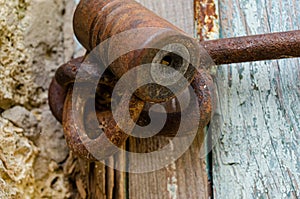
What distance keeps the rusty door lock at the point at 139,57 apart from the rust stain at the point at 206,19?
0.31 feet

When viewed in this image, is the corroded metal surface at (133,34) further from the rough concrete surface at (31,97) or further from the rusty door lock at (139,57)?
the rough concrete surface at (31,97)

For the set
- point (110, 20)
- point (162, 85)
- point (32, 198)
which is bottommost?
point (32, 198)

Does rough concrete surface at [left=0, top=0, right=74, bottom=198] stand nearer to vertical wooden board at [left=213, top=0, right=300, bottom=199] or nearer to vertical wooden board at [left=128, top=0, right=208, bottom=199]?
vertical wooden board at [left=128, top=0, right=208, bottom=199]

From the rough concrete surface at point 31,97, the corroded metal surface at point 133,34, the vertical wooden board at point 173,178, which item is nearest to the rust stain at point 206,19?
the vertical wooden board at point 173,178

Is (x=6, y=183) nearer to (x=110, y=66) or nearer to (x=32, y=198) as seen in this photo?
(x=32, y=198)

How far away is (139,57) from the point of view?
1.85 feet

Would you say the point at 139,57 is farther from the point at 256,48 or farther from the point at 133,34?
the point at 256,48

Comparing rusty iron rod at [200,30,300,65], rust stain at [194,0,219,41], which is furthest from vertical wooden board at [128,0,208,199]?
rusty iron rod at [200,30,300,65]

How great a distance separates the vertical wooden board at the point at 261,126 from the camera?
2.40 feet

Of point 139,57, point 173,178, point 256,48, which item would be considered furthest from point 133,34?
point 173,178

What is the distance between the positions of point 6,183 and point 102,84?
232 millimetres

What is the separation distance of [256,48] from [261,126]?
143 millimetres

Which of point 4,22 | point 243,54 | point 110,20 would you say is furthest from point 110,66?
point 4,22

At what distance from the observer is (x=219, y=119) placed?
0.78 metres
